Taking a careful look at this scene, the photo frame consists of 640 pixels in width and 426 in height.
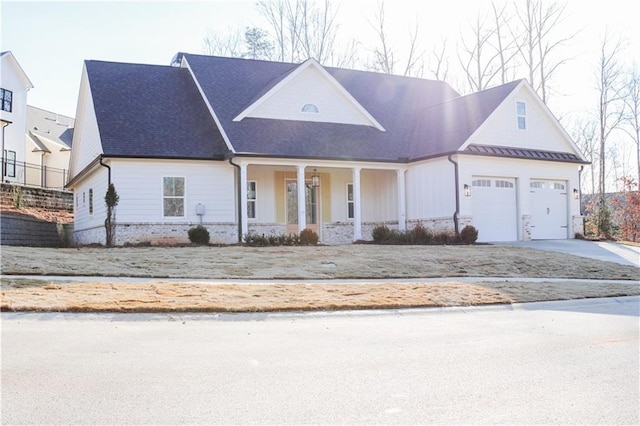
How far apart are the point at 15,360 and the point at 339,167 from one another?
719 inches

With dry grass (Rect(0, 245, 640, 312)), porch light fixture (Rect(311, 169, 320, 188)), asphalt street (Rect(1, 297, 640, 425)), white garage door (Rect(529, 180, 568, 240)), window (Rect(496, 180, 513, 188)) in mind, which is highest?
porch light fixture (Rect(311, 169, 320, 188))

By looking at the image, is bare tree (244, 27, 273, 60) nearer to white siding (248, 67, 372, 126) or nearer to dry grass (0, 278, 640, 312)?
white siding (248, 67, 372, 126)

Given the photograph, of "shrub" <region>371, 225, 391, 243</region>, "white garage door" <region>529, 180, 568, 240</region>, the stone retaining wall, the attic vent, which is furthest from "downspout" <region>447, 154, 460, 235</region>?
the stone retaining wall

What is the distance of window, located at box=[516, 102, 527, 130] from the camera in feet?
84.1

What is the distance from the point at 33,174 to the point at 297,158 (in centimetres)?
2316

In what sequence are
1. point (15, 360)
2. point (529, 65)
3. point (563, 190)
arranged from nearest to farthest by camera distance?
point (15, 360) → point (563, 190) → point (529, 65)

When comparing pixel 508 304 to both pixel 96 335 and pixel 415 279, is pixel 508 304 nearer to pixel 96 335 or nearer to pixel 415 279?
pixel 415 279

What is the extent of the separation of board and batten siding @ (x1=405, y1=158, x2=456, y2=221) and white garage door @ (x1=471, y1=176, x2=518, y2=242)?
104cm

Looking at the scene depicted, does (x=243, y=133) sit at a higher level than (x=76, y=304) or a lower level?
higher

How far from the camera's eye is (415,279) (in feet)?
48.3

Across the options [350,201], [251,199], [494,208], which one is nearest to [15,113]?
[251,199]

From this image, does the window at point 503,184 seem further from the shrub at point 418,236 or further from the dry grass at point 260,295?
the dry grass at point 260,295

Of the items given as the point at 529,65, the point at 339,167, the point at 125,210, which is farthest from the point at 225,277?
the point at 529,65

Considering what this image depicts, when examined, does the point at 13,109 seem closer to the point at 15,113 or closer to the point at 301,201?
the point at 15,113
